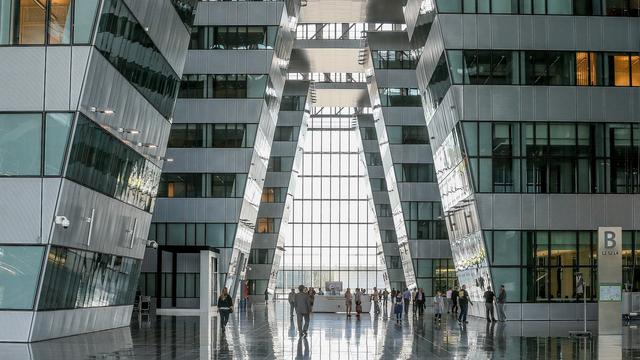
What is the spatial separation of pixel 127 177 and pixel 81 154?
22.3 feet

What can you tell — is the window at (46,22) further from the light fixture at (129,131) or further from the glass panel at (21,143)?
the light fixture at (129,131)

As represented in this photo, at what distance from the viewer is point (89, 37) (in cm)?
3059

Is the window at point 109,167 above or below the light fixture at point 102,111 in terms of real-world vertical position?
below

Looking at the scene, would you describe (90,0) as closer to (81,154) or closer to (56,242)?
(81,154)

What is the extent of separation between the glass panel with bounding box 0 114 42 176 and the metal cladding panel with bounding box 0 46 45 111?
1.14ft

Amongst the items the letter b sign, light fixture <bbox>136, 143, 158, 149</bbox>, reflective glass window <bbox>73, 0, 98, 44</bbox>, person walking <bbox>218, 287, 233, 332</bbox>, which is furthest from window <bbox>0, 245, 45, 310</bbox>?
the letter b sign

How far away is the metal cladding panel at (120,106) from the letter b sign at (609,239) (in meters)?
18.5

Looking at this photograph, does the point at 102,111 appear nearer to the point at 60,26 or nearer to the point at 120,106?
the point at 120,106

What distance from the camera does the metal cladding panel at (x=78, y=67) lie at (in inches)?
1197

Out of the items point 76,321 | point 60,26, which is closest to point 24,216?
point 76,321

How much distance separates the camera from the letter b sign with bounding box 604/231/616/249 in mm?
36094

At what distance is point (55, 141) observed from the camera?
30203 mm

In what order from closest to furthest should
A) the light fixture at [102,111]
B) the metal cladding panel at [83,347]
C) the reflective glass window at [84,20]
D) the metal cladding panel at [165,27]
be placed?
1. the metal cladding panel at [83,347]
2. the reflective glass window at [84,20]
3. the light fixture at [102,111]
4. the metal cladding panel at [165,27]

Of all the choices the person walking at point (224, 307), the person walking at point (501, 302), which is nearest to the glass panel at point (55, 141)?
the person walking at point (224, 307)
